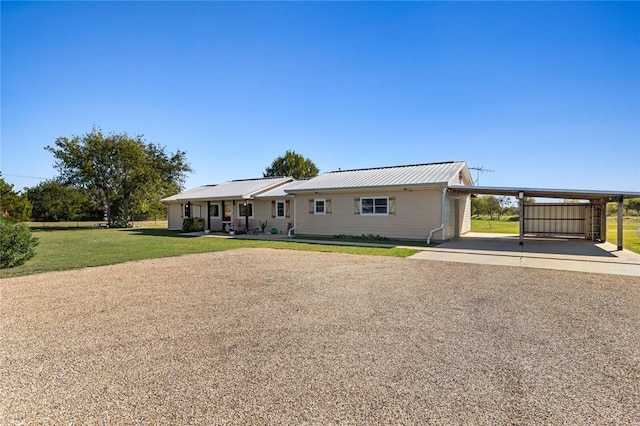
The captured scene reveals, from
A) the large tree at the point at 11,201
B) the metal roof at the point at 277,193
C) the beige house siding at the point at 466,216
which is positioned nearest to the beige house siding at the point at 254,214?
the metal roof at the point at 277,193

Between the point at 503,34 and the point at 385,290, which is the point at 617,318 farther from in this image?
the point at 503,34

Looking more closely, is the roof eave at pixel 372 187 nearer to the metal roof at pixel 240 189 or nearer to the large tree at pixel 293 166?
the metal roof at pixel 240 189

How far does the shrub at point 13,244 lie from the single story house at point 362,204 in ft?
38.5

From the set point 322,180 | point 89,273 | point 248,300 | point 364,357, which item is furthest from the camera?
point 322,180

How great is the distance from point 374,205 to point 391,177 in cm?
202

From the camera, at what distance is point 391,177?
17391mm

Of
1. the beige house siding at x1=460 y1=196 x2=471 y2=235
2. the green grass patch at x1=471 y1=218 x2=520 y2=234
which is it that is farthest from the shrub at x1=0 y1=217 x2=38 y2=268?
the green grass patch at x1=471 y1=218 x2=520 y2=234

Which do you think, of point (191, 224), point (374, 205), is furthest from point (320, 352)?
point (191, 224)

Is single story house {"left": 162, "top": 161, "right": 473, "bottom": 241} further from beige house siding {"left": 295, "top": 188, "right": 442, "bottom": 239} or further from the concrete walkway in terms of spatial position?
the concrete walkway

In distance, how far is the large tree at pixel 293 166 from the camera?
4688 centimetres

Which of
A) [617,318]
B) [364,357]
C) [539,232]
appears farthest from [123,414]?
[539,232]

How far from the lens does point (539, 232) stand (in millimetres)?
17984

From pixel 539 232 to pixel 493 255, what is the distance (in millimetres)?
9414

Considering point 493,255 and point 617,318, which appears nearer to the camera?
point 617,318
